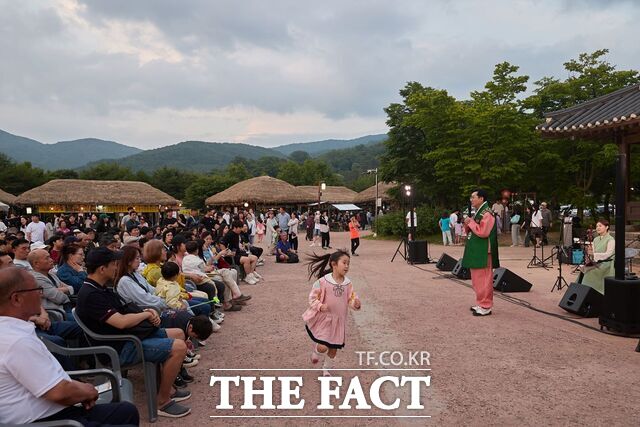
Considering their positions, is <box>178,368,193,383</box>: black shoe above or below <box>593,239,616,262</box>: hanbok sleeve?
below

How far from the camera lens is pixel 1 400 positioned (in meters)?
2.12

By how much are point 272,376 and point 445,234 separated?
1632 centimetres

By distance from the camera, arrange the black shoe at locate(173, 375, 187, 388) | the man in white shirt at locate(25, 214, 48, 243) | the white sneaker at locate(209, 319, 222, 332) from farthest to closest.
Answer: the man in white shirt at locate(25, 214, 48, 243)
the white sneaker at locate(209, 319, 222, 332)
the black shoe at locate(173, 375, 187, 388)

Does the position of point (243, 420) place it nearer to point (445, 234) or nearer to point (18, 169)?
point (445, 234)

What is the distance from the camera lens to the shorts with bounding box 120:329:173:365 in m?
3.59

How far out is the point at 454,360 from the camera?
16.3 feet

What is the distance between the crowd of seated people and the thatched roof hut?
29.3m

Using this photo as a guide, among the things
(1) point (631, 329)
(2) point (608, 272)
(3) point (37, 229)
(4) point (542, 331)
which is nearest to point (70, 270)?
(4) point (542, 331)

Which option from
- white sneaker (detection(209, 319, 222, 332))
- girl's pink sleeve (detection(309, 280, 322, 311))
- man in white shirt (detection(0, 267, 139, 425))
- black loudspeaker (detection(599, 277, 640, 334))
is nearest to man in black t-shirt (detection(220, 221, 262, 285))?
white sneaker (detection(209, 319, 222, 332))

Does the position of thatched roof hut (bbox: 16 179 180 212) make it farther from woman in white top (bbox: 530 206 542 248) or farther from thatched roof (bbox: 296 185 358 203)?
woman in white top (bbox: 530 206 542 248)

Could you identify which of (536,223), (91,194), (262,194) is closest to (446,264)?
(536,223)

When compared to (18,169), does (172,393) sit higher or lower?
lower

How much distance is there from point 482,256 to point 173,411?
16.9 ft

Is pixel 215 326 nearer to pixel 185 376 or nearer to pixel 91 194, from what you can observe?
pixel 185 376
